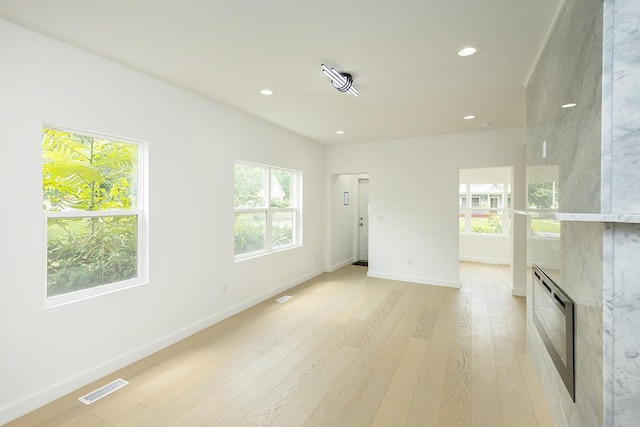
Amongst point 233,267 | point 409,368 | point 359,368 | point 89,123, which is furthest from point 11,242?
point 409,368

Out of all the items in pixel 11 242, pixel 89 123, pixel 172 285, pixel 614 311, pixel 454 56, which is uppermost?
pixel 454 56

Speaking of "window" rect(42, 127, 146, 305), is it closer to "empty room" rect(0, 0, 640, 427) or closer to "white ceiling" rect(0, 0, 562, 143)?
"empty room" rect(0, 0, 640, 427)

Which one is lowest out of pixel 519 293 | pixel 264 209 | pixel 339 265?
pixel 519 293

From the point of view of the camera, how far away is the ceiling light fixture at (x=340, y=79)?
250 cm

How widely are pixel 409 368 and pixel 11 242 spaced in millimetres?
3206

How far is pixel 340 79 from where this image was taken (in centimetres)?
262

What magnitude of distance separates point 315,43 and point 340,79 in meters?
0.44

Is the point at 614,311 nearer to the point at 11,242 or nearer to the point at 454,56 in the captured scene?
the point at 454,56

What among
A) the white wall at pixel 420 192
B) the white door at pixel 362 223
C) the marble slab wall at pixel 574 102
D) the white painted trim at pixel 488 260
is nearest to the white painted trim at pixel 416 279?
the white wall at pixel 420 192

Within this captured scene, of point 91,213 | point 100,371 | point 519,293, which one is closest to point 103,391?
point 100,371

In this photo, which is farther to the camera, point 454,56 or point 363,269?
point 363,269

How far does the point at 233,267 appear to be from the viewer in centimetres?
392

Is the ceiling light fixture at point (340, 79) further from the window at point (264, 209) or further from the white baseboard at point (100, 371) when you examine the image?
the white baseboard at point (100, 371)

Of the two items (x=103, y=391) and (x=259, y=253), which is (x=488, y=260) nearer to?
(x=259, y=253)
